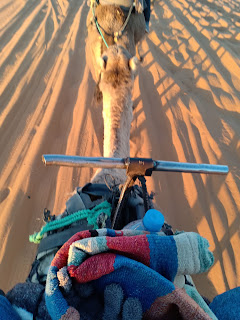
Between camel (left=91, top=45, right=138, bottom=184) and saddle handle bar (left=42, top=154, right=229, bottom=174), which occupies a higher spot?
camel (left=91, top=45, right=138, bottom=184)

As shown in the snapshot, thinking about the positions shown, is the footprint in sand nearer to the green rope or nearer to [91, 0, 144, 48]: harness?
the green rope

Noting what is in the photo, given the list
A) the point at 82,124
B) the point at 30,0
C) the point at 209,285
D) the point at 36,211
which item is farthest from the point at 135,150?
the point at 30,0

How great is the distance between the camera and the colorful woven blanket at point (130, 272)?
2.22 feet

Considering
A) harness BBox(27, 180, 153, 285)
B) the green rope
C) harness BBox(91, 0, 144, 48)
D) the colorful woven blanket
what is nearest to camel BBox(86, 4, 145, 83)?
harness BBox(91, 0, 144, 48)

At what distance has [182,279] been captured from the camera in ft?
2.74

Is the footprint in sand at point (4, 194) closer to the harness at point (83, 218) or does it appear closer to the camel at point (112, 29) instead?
the harness at point (83, 218)

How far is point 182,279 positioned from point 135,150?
2.69 metres

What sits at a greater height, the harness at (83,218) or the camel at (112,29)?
the camel at (112,29)

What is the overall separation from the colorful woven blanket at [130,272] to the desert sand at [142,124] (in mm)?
1938

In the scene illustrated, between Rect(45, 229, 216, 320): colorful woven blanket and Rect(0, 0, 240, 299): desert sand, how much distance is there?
1938 millimetres

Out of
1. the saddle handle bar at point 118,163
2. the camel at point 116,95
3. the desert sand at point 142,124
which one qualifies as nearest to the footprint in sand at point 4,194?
the desert sand at point 142,124

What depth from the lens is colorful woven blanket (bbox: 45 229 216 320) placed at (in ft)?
2.22

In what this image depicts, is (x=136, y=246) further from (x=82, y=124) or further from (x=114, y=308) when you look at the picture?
(x=82, y=124)

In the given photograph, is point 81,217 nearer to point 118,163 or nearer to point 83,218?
point 83,218
